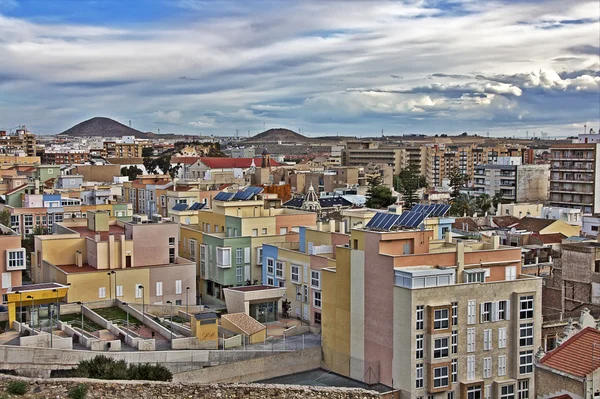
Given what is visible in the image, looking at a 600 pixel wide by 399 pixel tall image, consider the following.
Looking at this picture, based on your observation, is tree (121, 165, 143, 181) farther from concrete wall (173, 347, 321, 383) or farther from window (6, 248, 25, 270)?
concrete wall (173, 347, 321, 383)

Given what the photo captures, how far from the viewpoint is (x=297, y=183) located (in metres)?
108

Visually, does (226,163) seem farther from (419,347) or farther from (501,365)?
(419,347)

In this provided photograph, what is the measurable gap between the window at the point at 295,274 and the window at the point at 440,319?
1166cm

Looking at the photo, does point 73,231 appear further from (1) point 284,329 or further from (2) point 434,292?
(2) point 434,292

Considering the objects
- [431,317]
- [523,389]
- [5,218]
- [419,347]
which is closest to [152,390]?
[419,347]

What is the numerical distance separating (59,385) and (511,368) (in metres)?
17.1

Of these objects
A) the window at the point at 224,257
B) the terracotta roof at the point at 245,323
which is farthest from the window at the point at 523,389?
the window at the point at 224,257

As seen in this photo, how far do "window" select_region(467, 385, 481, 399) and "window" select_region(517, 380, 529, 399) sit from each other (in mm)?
1818

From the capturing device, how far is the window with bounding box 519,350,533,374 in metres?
31.0

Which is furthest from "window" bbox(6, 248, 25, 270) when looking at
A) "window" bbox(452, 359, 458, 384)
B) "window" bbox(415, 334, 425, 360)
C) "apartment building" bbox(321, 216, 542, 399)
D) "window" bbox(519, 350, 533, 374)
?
"window" bbox(519, 350, 533, 374)

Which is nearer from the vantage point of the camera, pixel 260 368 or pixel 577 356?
pixel 577 356

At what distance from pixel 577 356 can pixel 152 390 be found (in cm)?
1247

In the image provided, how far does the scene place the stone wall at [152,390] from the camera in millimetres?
23500

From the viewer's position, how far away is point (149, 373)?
27.7 m
